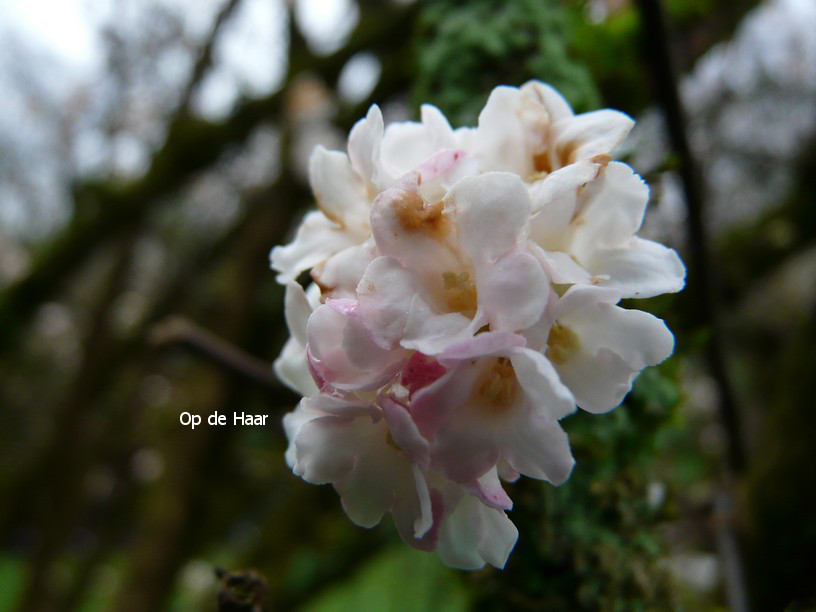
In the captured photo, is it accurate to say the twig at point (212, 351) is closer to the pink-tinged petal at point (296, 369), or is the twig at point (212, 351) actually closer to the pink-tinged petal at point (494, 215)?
the pink-tinged petal at point (296, 369)

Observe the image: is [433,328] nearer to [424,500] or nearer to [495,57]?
[424,500]

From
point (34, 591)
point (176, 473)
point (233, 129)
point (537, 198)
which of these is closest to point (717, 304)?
point (537, 198)

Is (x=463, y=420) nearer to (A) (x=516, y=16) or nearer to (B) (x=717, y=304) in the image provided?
(A) (x=516, y=16)

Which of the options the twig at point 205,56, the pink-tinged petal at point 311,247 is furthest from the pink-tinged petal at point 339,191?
the twig at point 205,56

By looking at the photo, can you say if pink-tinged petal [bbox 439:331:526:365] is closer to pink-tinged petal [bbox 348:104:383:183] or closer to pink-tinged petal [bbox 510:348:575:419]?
pink-tinged petal [bbox 510:348:575:419]

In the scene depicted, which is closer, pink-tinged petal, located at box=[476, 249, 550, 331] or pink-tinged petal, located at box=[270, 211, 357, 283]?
pink-tinged petal, located at box=[476, 249, 550, 331]

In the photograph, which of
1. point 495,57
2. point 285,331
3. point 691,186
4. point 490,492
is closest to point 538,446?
point 490,492

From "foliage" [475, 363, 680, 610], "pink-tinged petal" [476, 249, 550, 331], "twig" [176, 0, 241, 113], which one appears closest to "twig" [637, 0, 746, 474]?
"foliage" [475, 363, 680, 610]
